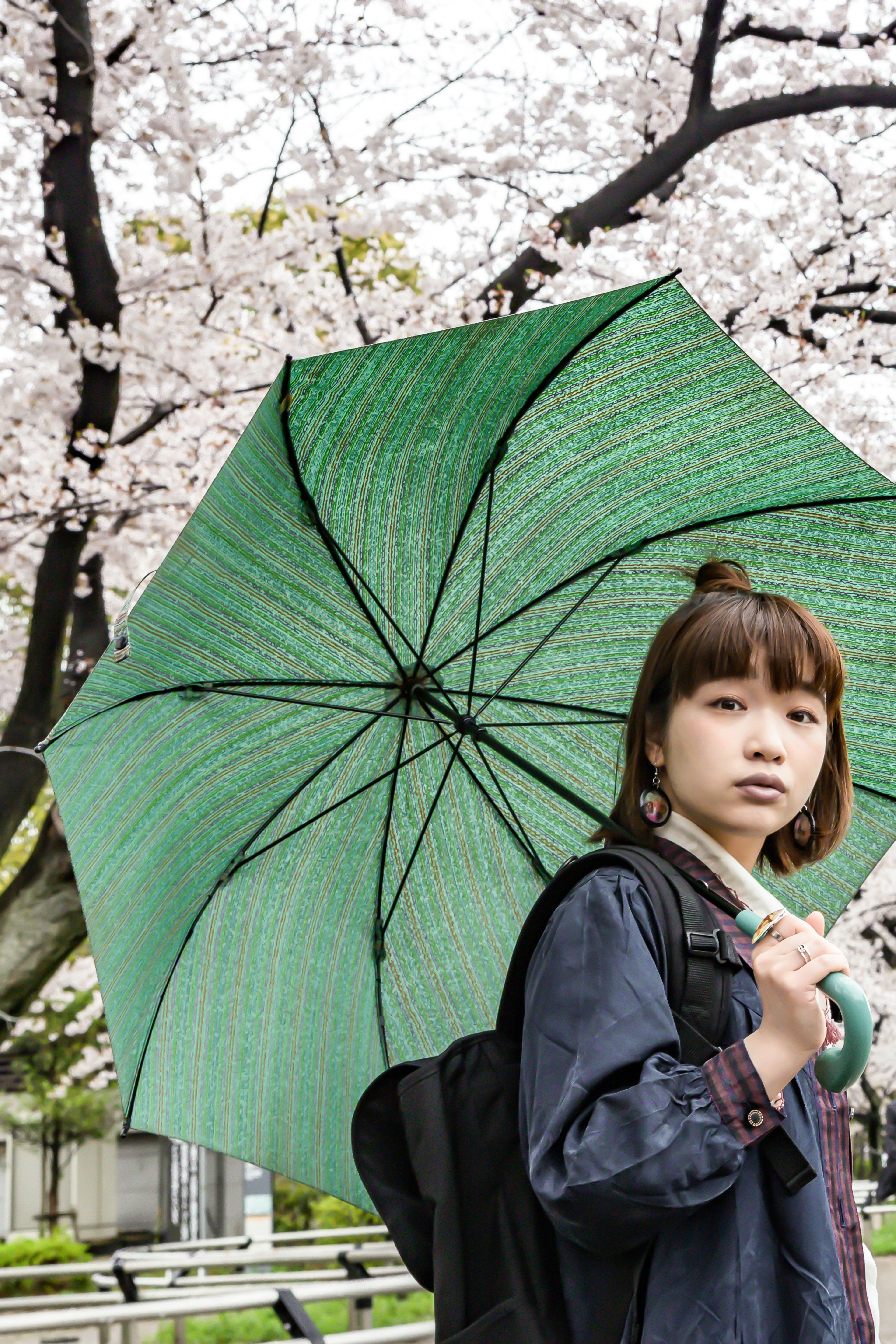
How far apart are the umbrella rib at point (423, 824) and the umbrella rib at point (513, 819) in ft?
0.07

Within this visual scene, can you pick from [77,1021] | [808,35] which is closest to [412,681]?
[808,35]

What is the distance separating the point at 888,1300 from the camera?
8.16 metres

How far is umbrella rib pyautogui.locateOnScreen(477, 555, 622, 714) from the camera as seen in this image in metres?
2.24

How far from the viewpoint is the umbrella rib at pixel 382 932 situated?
7.88 ft

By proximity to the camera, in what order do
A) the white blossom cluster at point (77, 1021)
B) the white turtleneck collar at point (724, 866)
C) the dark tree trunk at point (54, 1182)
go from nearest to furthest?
the white turtleneck collar at point (724, 866) → the white blossom cluster at point (77, 1021) → the dark tree trunk at point (54, 1182)

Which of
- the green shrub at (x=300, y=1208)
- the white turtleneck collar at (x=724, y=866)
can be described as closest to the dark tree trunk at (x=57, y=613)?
the white turtleneck collar at (x=724, y=866)

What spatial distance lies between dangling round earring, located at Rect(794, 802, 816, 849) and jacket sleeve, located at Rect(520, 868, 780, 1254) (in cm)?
60

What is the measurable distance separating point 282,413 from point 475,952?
1.16 m

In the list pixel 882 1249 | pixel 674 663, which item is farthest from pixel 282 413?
pixel 882 1249

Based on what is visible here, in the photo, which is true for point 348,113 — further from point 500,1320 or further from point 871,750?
point 500,1320

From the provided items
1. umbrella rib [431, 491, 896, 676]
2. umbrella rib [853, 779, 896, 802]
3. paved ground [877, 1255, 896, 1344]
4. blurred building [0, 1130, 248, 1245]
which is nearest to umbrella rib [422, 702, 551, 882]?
umbrella rib [431, 491, 896, 676]

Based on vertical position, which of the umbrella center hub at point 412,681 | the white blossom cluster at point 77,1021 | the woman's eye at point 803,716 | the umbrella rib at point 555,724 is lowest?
the woman's eye at point 803,716

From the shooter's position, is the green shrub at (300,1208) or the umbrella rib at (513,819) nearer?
the umbrella rib at (513,819)

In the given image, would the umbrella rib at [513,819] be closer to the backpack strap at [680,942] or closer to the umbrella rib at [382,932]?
the umbrella rib at [382,932]
